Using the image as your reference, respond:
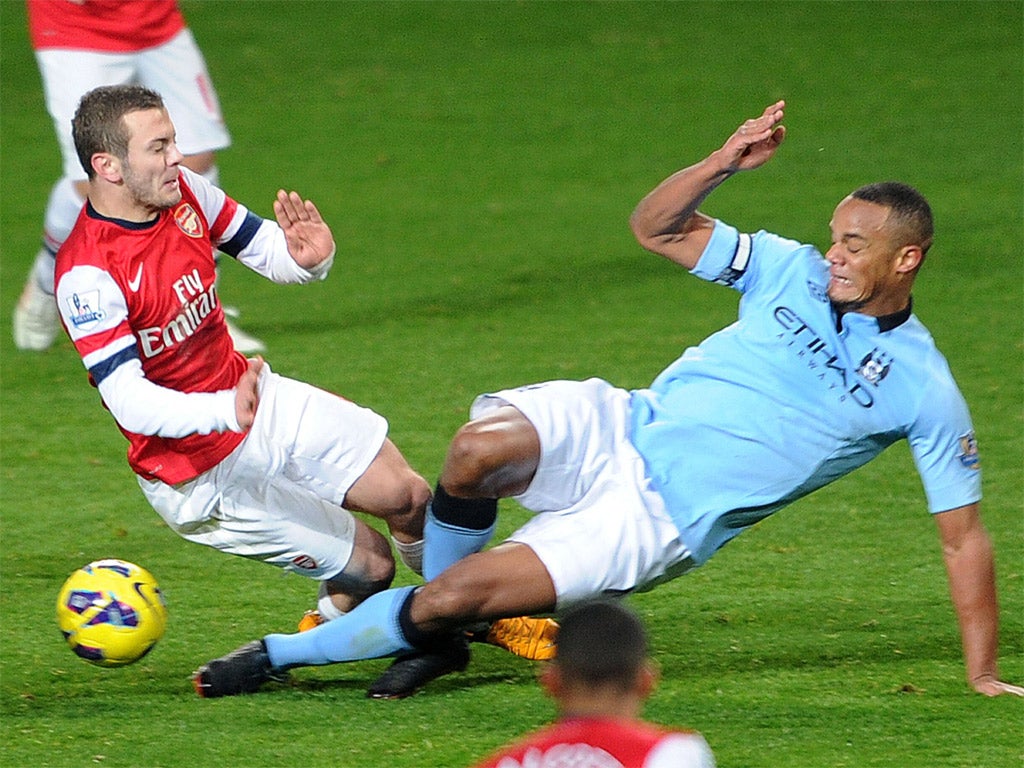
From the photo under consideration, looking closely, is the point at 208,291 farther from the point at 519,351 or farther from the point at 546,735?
the point at 519,351

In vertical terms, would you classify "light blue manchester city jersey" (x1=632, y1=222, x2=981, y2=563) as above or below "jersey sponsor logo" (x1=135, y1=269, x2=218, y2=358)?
below

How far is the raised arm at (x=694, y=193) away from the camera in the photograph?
446 cm

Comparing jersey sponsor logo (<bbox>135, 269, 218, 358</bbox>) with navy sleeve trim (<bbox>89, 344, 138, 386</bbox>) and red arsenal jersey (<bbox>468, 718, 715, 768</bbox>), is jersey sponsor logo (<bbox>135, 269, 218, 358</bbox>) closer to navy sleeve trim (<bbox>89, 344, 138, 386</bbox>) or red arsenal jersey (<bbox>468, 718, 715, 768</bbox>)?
navy sleeve trim (<bbox>89, 344, 138, 386</bbox>)

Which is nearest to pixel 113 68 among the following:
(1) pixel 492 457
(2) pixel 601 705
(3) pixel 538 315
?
(3) pixel 538 315

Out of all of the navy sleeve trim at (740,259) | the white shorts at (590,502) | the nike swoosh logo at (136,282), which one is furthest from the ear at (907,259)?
the nike swoosh logo at (136,282)

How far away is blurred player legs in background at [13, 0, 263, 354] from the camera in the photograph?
288 inches

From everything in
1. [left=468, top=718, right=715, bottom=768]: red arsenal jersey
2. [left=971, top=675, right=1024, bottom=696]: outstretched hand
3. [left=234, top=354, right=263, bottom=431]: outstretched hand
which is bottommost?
[left=971, top=675, right=1024, bottom=696]: outstretched hand

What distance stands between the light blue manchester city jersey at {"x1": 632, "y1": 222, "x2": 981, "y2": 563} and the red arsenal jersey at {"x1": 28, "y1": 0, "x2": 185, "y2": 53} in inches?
152

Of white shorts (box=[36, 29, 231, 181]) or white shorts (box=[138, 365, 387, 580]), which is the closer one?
white shorts (box=[138, 365, 387, 580])

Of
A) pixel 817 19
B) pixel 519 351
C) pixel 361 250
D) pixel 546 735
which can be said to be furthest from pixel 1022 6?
pixel 546 735

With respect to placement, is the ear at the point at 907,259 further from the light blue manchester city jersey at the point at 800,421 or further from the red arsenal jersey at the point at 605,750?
the red arsenal jersey at the point at 605,750

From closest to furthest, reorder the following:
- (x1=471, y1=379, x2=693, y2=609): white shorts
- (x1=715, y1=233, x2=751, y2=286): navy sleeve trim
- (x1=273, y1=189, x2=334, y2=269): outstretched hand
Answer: (x1=471, y1=379, x2=693, y2=609): white shorts < (x1=715, y1=233, x2=751, y2=286): navy sleeve trim < (x1=273, y1=189, x2=334, y2=269): outstretched hand

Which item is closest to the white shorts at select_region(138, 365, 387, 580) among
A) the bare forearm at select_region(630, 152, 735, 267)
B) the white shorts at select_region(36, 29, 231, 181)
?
the bare forearm at select_region(630, 152, 735, 267)

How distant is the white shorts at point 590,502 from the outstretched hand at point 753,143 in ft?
2.24
